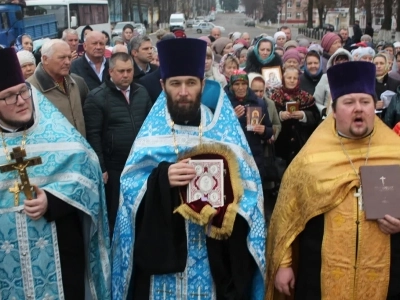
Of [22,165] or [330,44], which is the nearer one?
[22,165]

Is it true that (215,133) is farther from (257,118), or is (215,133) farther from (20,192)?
(257,118)

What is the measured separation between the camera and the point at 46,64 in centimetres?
484

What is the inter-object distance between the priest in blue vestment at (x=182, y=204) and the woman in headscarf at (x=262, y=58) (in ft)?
15.2

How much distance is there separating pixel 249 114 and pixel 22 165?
3.00 meters

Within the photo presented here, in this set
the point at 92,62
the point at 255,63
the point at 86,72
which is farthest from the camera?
the point at 255,63

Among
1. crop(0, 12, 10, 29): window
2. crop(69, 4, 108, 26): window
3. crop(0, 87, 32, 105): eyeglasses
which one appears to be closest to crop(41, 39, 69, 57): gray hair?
crop(0, 87, 32, 105): eyeglasses

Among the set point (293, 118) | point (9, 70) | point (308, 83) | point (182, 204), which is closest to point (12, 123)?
point (9, 70)

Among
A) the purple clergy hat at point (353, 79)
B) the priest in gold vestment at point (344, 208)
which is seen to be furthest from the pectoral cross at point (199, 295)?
the purple clergy hat at point (353, 79)

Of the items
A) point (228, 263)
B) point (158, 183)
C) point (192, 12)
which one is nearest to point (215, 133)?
point (158, 183)

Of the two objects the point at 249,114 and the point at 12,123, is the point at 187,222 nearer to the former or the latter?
the point at 12,123

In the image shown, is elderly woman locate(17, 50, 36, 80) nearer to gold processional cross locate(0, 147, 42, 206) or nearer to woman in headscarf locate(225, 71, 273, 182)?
woman in headscarf locate(225, 71, 273, 182)

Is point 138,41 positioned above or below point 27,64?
above

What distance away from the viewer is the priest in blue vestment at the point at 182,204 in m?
3.03

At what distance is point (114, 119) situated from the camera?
4.76 metres
